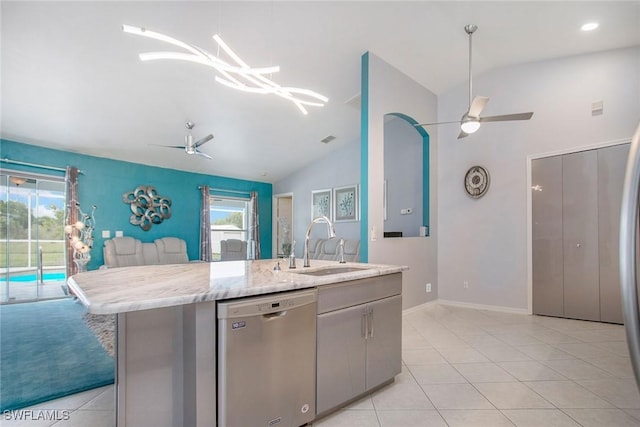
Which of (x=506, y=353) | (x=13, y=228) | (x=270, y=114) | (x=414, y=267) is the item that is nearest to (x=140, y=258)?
(x=13, y=228)

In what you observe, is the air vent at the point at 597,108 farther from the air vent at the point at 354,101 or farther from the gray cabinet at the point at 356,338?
the gray cabinet at the point at 356,338

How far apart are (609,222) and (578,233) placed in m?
0.33

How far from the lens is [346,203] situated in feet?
21.4

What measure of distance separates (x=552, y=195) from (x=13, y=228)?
8200 mm

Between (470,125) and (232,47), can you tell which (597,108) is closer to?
(470,125)

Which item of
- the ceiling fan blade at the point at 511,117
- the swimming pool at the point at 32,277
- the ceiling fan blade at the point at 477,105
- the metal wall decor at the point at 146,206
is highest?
the ceiling fan blade at the point at 477,105

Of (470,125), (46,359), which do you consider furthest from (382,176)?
(46,359)

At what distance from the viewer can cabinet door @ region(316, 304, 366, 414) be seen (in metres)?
1.75

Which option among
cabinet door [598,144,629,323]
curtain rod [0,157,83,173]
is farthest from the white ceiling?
cabinet door [598,144,629,323]

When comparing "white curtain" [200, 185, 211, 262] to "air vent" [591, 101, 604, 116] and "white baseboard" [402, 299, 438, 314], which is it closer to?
"white baseboard" [402, 299, 438, 314]

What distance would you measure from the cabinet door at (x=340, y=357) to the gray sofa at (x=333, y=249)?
127 inches

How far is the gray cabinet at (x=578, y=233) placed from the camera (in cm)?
367

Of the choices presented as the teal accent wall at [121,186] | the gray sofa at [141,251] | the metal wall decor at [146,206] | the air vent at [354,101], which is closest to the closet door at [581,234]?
the air vent at [354,101]

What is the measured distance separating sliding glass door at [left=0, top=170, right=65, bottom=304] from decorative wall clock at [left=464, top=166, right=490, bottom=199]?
22.5 feet
